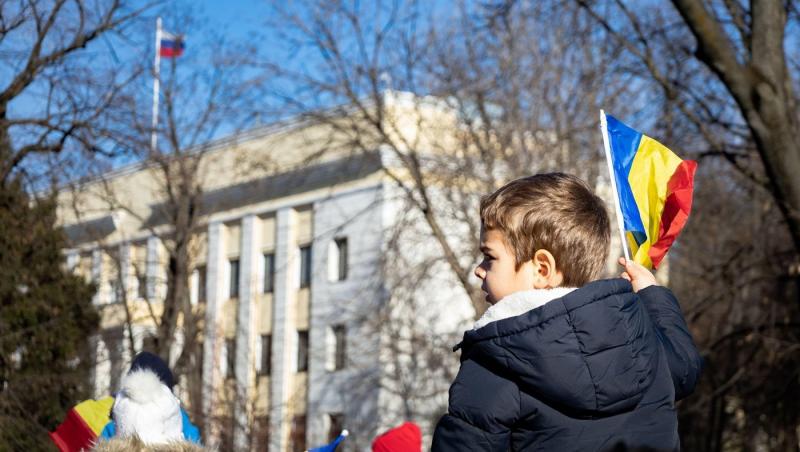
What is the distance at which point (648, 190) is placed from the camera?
4770mm

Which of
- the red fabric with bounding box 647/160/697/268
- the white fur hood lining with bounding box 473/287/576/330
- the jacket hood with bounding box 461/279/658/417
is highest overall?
the red fabric with bounding box 647/160/697/268

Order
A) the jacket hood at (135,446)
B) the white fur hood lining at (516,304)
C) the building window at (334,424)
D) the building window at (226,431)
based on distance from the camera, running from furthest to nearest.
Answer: the building window at (334,424)
the building window at (226,431)
the jacket hood at (135,446)
the white fur hood lining at (516,304)

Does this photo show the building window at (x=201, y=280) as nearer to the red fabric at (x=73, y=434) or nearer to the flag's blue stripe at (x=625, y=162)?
the red fabric at (x=73, y=434)

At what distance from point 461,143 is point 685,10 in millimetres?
13913

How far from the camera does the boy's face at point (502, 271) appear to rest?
3447mm

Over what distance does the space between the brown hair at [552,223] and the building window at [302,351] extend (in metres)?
38.4

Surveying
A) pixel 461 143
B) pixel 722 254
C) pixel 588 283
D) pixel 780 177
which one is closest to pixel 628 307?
pixel 588 283

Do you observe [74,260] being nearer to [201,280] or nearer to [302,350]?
[302,350]

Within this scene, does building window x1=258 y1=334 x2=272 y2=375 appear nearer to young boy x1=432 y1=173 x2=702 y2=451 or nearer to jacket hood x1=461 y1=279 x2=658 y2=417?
young boy x1=432 y1=173 x2=702 y2=451

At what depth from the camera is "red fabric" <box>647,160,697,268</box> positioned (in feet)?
15.3

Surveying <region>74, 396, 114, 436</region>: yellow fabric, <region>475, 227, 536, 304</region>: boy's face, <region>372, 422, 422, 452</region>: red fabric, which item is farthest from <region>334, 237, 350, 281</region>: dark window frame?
<region>475, 227, 536, 304</region>: boy's face

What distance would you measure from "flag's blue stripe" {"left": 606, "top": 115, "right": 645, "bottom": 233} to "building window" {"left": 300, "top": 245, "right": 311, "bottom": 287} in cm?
3782

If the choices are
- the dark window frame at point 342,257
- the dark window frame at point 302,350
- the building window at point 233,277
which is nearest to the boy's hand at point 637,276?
the dark window frame at point 342,257

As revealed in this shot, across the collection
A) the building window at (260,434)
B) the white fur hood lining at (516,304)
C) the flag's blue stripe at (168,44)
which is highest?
the flag's blue stripe at (168,44)
